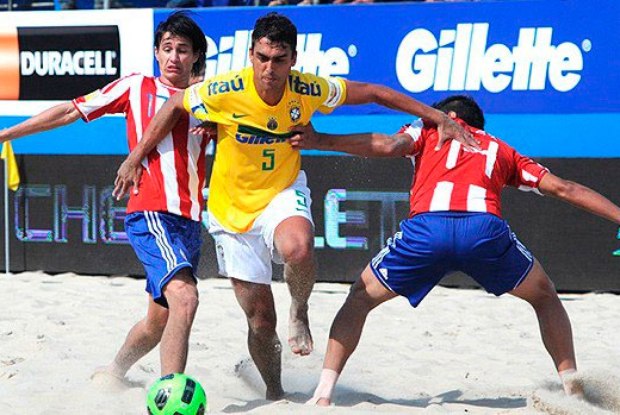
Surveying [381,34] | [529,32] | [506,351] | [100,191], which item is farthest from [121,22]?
[506,351]

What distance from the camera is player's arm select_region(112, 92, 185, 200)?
17.0 ft

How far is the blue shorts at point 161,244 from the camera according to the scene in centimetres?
510

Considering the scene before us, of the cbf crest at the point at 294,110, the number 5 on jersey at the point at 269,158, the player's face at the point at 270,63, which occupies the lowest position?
the number 5 on jersey at the point at 269,158

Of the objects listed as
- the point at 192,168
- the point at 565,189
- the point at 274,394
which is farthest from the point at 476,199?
the point at 274,394

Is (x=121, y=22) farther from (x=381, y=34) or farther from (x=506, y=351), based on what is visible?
(x=506, y=351)

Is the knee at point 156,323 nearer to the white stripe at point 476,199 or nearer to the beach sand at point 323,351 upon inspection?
the beach sand at point 323,351

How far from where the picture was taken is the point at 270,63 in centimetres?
504

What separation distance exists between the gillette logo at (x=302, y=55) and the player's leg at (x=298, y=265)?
437cm

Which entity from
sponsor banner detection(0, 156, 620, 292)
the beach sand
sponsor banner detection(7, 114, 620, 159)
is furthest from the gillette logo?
the beach sand

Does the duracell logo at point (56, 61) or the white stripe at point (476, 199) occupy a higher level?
the duracell logo at point (56, 61)

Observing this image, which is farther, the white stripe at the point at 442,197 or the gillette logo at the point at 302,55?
the gillette logo at the point at 302,55

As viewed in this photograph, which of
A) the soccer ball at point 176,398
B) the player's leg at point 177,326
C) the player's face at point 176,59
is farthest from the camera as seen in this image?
the player's face at point 176,59

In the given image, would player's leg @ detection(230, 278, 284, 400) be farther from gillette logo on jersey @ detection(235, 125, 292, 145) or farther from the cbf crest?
the cbf crest

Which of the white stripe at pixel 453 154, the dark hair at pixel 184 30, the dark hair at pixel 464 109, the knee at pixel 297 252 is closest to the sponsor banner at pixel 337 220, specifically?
the dark hair at pixel 464 109
